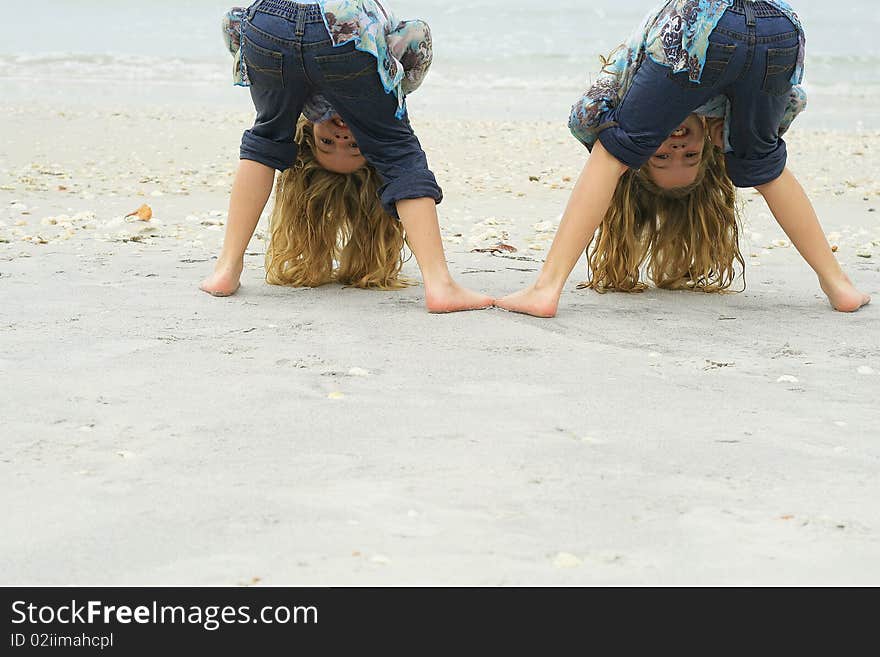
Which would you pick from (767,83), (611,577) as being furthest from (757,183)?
(611,577)

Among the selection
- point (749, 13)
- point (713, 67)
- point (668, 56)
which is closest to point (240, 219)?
point (668, 56)

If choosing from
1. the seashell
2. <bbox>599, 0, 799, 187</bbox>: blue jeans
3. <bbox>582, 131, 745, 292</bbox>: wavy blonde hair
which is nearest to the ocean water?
the seashell

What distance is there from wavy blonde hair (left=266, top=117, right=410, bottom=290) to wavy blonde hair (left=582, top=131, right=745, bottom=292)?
775 millimetres

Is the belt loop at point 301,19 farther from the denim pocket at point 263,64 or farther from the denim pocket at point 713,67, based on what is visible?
the denim pocket at point 713,67

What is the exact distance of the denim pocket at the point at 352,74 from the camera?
3.35 meters

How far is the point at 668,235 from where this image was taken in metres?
3.99

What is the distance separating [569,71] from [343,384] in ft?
58.2

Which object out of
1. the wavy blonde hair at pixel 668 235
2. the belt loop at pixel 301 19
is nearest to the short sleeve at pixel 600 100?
the wavy blonde hair at pixel 668 235

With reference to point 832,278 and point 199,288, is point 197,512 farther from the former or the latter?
point 832,278

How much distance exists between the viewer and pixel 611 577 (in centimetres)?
168

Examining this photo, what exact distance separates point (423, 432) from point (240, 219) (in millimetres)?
1686

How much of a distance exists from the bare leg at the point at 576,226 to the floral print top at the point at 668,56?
12 centimetres

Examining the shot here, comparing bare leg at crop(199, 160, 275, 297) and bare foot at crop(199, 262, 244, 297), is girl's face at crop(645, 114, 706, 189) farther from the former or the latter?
bare foot at crop(199, 262, 244, 297)

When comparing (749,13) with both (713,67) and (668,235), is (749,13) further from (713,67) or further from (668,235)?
(668,235)
